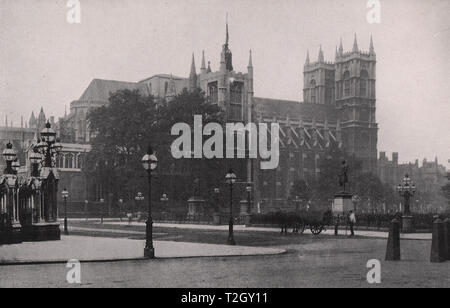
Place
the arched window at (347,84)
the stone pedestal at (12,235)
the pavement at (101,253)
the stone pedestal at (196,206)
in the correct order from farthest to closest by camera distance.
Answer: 1. the arched window at (347,84)
2. the stone pedestal at (196,206)
3. the stone pedestal at (12,235)
4. the pavement at (101,253)

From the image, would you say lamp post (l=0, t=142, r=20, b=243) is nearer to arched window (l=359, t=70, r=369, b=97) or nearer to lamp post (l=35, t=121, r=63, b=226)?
lamp post (l=35, t=121, r=63, b=226)

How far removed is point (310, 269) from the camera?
48.9ft

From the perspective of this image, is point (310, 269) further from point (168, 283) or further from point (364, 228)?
point (364, 228)

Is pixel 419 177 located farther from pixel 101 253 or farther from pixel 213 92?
pixel 101 253

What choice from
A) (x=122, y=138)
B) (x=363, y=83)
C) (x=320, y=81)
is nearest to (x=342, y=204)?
(x=122, y=138)

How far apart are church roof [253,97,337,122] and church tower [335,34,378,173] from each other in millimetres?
3508

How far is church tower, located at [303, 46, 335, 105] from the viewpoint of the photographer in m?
147

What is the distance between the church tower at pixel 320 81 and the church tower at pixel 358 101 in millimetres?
6585

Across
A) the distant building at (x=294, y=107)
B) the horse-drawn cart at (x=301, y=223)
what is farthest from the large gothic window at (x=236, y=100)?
the horse-drawn cart at (x=301, y=223)

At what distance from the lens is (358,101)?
13450 cm

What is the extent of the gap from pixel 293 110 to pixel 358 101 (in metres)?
16.4

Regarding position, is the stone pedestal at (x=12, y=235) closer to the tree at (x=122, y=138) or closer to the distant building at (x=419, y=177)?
the tree at (x=122, y=138)

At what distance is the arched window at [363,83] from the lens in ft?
447
